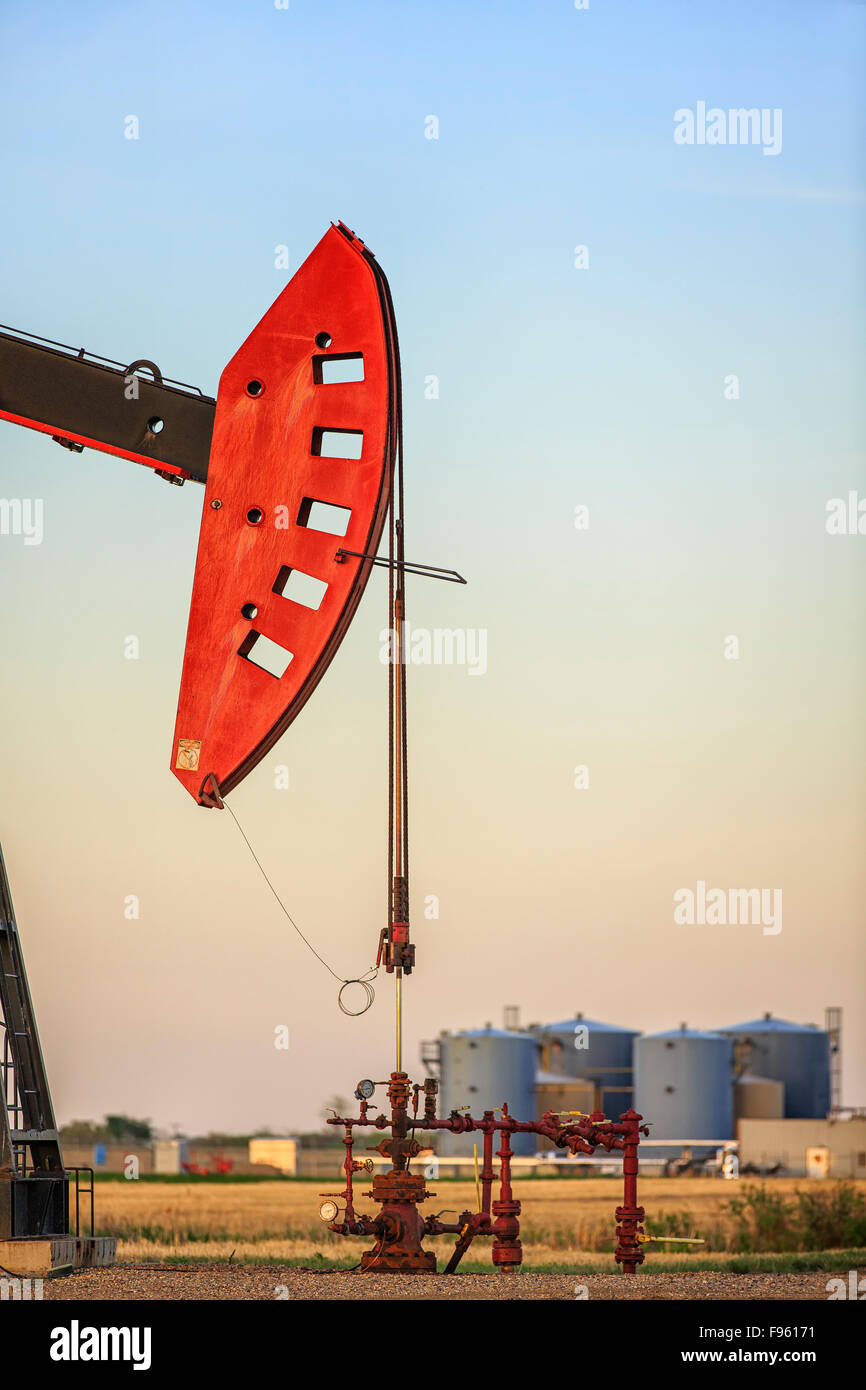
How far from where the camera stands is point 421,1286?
8523mm

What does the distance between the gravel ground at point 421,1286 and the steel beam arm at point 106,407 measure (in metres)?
4.22

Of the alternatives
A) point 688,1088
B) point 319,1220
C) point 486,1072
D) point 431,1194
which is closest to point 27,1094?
point 431,1194

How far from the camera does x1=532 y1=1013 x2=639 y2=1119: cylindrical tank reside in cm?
4112

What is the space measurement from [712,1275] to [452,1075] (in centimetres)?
2905

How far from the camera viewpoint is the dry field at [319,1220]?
14.0 metres

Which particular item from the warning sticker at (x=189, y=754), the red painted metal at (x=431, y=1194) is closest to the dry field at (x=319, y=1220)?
the red painted metal at (x=431, y=1194)

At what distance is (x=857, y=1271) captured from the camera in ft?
34.6

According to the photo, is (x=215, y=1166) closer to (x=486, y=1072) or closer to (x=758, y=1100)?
(x=486, y=1072)

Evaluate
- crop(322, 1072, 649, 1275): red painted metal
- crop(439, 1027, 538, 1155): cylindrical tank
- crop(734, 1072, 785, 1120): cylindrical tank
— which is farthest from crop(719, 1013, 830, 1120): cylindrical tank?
crop(322, 1072, 649, 1275): red painted metal

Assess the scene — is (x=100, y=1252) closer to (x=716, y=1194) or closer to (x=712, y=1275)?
(x=712, y=1275)

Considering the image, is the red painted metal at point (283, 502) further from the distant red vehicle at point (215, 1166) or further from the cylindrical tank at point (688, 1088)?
the distant red vehicle at point (215, 1166)

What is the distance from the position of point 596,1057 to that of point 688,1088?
3570 millimetres

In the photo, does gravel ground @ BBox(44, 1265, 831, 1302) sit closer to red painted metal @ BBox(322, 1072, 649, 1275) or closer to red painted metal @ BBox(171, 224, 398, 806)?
red painted metal @ BBox(322, 1072, 649, 1275)
